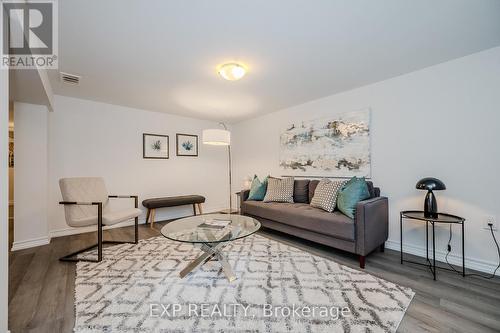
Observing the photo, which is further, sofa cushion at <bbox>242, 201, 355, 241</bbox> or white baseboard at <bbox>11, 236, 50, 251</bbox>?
white baseboard at <bbox>11, 236, 50, 251</bbox>

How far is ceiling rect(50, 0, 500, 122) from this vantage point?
5.24 feet

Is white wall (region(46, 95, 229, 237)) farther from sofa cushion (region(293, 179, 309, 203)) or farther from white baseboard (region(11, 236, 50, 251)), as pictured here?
sofa cushion (region(293, 179, 309, 203))

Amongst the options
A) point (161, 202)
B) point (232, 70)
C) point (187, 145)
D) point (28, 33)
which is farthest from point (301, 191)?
point (28, 33)

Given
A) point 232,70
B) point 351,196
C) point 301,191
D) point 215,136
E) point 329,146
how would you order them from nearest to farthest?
point 232,70, point 351,196, point 215,136, point 329,146, point 301,191

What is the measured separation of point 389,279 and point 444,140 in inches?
65.0

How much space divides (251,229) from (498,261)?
2409 millimetres

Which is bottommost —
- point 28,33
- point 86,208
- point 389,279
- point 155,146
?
point 389,279

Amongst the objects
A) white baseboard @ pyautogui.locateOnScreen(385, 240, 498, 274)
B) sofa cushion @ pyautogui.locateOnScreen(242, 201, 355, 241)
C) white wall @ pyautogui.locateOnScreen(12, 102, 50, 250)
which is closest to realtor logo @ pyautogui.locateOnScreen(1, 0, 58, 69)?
white wall @ pyautogui.locateOnScreen(12, 102, 50, 250)

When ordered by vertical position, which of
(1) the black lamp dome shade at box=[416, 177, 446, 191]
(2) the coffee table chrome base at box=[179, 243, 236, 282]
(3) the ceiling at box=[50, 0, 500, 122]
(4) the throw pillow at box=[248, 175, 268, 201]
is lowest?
(2) the coffee table chrome base at box=[179, 243, 236, 282]

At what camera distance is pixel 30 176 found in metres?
2.91

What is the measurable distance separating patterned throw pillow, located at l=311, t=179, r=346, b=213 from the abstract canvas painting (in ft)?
1.50

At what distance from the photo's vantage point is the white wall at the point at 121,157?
3362 mm

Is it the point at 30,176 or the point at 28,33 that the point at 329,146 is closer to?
the point at 28,33


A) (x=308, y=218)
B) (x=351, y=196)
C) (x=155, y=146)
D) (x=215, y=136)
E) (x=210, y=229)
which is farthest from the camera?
(x=155, y=146)
